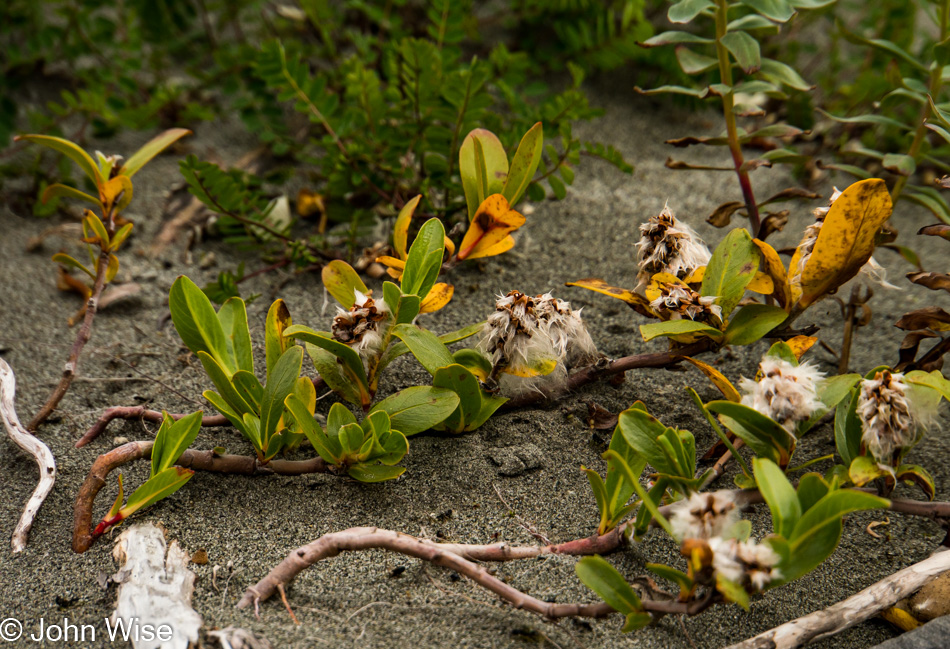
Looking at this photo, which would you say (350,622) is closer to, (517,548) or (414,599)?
(414,599)

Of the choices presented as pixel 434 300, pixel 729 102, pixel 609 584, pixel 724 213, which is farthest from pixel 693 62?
pixel 609 584

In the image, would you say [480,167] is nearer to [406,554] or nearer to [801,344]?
[801,344]

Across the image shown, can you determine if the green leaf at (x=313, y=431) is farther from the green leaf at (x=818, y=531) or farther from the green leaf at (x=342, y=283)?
the green leaf at (x=818, y=531)

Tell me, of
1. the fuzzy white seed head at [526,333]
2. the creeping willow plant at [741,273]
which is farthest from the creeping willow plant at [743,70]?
the fuzzy white seed head at [526,333]

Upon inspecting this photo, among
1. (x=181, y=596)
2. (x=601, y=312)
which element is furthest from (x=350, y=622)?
(x=601, y=312)

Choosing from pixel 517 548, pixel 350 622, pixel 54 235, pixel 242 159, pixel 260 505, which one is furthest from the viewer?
pixel 242 159
